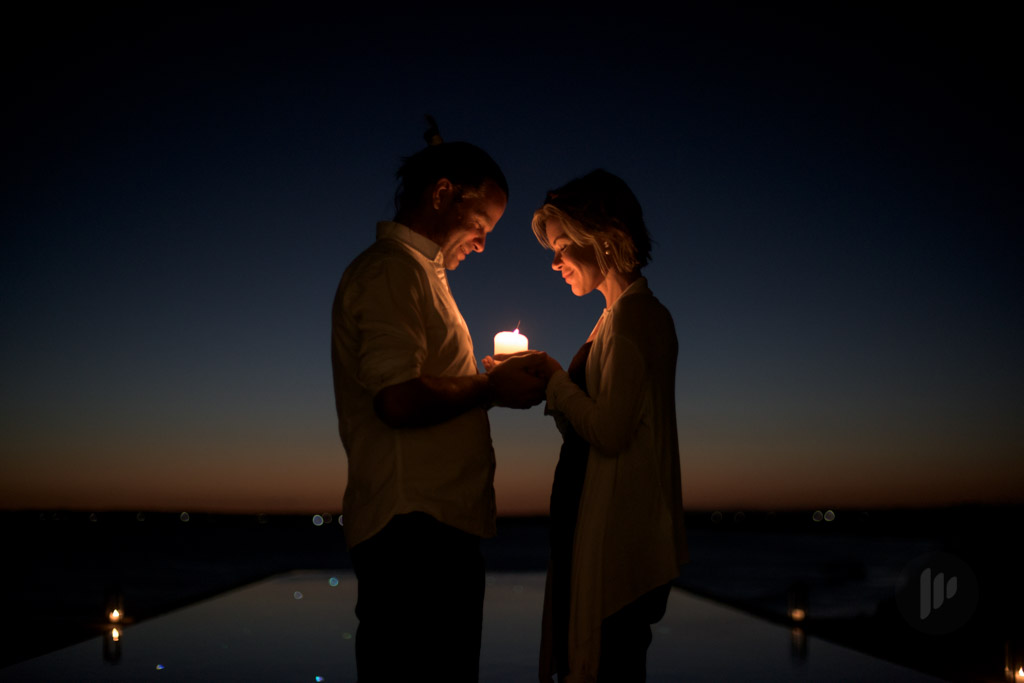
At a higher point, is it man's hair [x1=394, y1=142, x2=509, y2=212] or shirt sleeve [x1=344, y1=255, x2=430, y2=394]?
man's hair [x1=394, y1=142, x2=509, y2=212]

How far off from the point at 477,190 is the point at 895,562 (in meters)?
22.5

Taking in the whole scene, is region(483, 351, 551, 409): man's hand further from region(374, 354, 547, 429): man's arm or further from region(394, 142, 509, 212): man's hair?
region(394, 142, 509, 212): man's hair

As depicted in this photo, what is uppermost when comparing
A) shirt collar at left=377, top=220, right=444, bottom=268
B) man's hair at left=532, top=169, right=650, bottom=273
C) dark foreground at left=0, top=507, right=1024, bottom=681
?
man's hair at left=532, top=169, right=650, bottom=273

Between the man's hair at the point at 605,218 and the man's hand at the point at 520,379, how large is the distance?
34 centimetres

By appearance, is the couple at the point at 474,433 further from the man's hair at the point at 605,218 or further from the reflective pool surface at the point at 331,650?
the reflective pool surface at the point at 331,650

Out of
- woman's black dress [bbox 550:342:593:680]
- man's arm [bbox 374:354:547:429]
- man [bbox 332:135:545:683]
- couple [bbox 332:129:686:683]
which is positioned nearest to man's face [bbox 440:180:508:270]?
couple [bbox 332:129:686:683]

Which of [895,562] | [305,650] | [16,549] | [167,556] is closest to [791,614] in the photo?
[305,650]

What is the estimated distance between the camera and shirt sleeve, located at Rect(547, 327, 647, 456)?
6.61 feet

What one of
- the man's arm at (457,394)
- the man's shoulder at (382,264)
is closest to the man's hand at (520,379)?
the man's arm at (457,394)

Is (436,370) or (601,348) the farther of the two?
(601,348)

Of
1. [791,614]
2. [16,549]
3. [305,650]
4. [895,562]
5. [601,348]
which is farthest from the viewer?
[16,549]

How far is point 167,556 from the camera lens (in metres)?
23.8

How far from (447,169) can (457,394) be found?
0.65 metres

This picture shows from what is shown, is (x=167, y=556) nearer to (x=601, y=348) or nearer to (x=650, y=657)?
(x=650, y=657)
